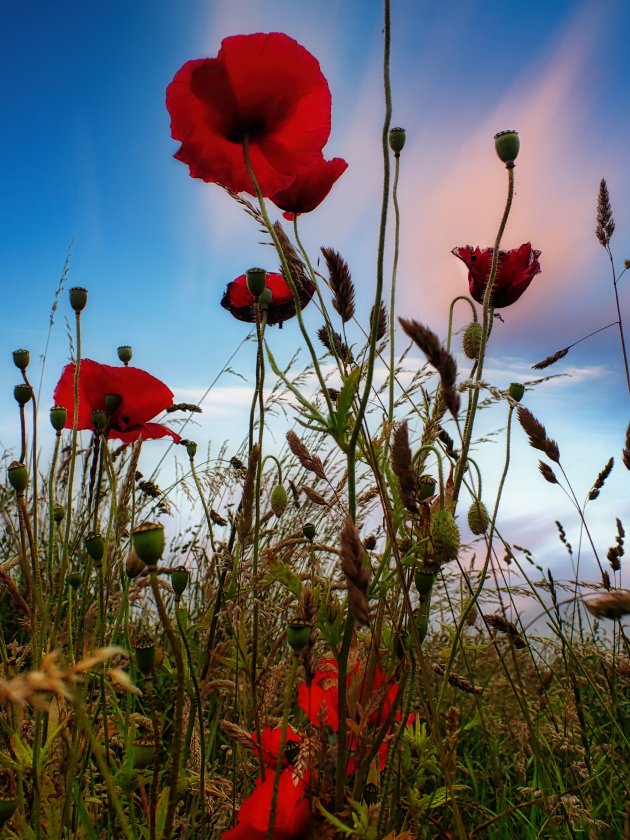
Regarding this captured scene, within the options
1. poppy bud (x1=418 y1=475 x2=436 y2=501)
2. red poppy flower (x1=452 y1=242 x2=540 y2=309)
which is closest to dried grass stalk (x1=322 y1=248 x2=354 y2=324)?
poppy bud (x1=418 y1=475 x2=436 y2=501)

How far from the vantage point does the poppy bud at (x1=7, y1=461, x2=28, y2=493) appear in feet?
3.96

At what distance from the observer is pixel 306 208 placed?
5.07ft

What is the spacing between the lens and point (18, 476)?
122 centimetres

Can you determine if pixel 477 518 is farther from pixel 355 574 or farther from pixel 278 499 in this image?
pixel 355 574

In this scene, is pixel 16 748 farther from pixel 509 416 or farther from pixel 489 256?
pixel 489 256

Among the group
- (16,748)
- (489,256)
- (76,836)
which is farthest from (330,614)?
(489,256)

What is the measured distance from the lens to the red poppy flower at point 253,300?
6.05 ft

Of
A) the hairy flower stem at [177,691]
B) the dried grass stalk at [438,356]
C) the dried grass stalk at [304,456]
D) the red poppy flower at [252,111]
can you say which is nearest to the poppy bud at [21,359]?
the red poppy flower at [252,111]

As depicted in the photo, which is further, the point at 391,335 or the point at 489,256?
the point at 489,256

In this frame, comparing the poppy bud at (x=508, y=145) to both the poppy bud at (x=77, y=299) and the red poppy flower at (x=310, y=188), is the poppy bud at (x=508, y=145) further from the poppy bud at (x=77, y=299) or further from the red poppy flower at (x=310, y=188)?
the poppy bud at (x=77, y=299)

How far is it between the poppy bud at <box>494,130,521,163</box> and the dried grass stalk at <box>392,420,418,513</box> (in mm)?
638

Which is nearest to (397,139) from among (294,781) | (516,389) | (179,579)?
(516,389)

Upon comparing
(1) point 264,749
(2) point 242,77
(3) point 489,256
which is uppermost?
(2) point 242,77

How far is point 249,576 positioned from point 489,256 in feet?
3.01
